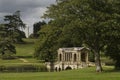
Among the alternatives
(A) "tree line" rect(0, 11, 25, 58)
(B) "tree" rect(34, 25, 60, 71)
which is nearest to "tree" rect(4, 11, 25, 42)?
(A) "tree line" rect(0, 11, 25, 58)

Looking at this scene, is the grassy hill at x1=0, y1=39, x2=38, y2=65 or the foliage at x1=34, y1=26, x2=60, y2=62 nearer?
the foliage at x1=34, y1=26, x2=60, y2=62

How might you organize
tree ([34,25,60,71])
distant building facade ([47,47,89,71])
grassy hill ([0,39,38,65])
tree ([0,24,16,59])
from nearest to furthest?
distant building facade ([47,47,89,71]), tree ([34,25,60,71]), tree ([0,24,16,59]), grassy hill ([0,39,38,65])

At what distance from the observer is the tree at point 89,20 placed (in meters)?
67.9

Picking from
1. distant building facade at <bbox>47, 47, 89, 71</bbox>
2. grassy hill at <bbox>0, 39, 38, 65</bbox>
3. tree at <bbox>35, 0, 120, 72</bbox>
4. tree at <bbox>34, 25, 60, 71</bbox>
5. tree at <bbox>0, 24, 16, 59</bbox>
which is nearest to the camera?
tree at <bbox>35, 0, 120, 72</bbox>

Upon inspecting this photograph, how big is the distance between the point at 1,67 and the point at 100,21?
6042 cm

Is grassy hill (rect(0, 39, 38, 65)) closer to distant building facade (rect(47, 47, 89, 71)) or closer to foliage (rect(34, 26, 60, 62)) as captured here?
foliage (rect(34, 26, 60, 62))

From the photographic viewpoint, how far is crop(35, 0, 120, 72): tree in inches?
Result: 2675

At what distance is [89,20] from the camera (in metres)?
67.6

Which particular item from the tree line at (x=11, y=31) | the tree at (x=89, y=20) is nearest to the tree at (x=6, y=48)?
the tree line at (x=11, y=31)

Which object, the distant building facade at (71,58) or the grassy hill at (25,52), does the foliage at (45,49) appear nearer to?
the distant building facade at (71,58)

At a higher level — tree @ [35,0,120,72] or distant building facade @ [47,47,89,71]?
tree @ [35,0,120,72]

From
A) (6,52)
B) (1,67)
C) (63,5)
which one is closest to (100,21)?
(63,5)

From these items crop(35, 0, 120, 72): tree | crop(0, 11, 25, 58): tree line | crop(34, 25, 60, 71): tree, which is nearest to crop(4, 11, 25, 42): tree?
crop(0, 11, 25, 58): tree line

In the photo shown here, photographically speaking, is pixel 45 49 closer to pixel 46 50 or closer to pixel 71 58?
pixel 46 50
